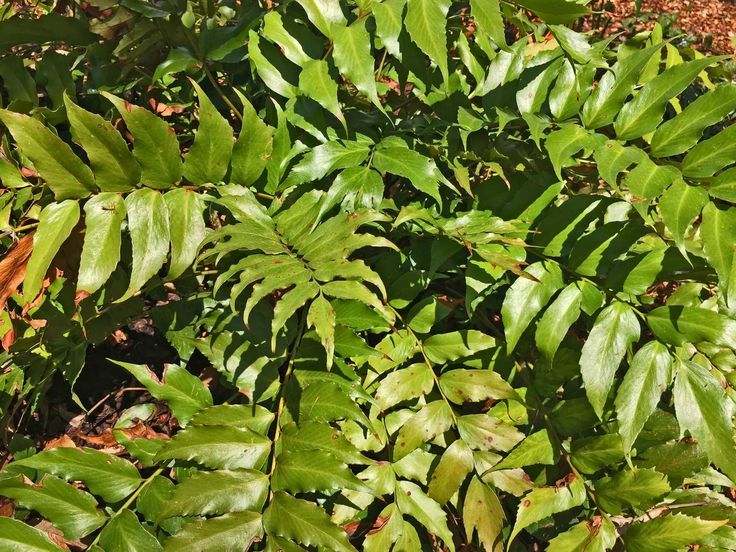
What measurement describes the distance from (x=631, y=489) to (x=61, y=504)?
3.86 ft

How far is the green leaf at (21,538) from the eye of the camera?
1.24 metres

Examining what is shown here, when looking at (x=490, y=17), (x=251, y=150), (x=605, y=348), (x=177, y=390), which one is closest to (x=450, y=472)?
(x=605, y=348)

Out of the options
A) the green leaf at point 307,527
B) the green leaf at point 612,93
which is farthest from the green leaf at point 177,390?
the green leaf at point 612,93

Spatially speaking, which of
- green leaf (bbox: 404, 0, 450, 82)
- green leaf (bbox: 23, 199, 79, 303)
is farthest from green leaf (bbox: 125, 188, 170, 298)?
green leaf (bbox: 404, 0, 450, 82)

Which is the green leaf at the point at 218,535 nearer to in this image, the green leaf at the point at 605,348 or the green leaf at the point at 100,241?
the green leaf at the point at 100,241

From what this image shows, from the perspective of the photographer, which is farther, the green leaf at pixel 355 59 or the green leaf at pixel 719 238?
the green leaf at pixel 355 59

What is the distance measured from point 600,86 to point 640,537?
99cm

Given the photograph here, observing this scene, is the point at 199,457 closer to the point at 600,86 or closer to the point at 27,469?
the point at 27,469

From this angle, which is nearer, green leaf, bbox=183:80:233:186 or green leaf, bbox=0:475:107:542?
green leaf, bbox=0:475:107:542

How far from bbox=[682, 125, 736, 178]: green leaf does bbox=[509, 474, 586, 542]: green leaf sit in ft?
2.32

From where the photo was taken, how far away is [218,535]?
1205 millimetres

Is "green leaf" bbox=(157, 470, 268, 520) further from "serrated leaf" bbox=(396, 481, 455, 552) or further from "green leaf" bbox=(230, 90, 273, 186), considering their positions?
"green leaf" bbox=(230, 90, 273, 186)

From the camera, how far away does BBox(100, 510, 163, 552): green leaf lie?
1.30 metres

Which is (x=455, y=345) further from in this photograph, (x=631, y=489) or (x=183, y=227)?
(x=183, y=227)
